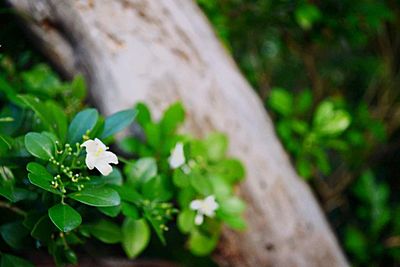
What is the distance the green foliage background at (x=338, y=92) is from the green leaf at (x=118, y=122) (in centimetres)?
72

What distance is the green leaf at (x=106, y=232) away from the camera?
959 millimetres

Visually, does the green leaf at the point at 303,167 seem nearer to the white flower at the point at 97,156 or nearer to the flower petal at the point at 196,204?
the flower petal at the point at 196,204

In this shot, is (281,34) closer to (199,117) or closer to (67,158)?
(199,117)

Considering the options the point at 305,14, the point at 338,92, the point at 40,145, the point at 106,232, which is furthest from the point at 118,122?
the point at 338,92

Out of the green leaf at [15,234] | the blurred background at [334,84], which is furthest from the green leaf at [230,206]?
the green leaf at [15,234]

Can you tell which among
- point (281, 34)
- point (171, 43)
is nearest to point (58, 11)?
point (171, 43)

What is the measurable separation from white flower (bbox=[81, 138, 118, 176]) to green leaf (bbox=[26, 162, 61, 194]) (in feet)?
0.25

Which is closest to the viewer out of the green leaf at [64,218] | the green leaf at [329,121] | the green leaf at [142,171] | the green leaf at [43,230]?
the green leaf at [64,218]

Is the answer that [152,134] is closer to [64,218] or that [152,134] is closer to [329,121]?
[64,218]

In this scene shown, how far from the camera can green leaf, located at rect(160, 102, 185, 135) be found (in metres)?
1.12

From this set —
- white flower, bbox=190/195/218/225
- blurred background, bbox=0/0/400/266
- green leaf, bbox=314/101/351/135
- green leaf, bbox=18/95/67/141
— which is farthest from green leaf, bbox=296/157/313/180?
green leaf, bbox=18/95/67/141

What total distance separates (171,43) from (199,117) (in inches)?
9.9

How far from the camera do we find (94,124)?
86cm

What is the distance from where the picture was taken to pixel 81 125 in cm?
86
